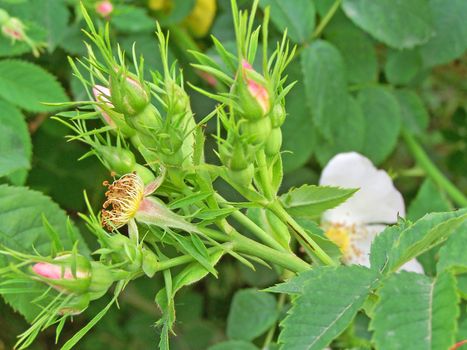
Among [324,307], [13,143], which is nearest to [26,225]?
[13,143]

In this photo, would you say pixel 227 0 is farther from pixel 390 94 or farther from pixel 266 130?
pixel 266 130

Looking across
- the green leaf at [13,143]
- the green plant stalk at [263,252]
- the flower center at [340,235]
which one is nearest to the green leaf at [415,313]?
the green plant stalk at [263,252]

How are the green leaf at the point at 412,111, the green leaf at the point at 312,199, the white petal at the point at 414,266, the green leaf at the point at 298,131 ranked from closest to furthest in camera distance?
the green leaf at the point at 312,199 < the white petal at the point at 414,266 < the green leaf at the point at 298,131 < the green leaf at the point at 412,111

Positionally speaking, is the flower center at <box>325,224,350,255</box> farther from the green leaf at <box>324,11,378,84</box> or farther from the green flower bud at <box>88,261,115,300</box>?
the green flower bud at <box>88,261,115,300</box>

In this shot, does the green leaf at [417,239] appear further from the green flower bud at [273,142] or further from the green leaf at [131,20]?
the green leaf at [131,20]

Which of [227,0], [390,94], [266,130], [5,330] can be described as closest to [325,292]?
[266,130]

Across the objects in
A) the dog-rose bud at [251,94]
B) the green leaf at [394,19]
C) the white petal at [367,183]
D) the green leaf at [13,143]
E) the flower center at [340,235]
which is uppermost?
the dog-rose bud at [251,94]

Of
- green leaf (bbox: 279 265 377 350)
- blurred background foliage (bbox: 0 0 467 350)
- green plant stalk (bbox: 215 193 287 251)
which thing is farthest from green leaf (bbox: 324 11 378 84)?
green leaf (bbox: 279 265 377 350)
